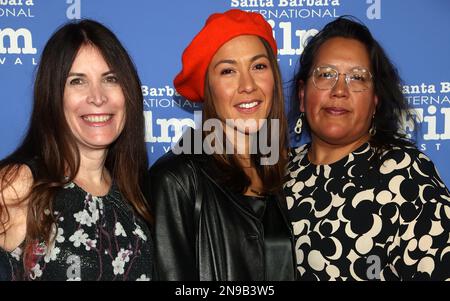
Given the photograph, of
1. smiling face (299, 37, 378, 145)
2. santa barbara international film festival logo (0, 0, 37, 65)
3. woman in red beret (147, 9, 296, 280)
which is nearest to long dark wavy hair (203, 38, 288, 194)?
woman in red beret (147, 9, 296, 280)

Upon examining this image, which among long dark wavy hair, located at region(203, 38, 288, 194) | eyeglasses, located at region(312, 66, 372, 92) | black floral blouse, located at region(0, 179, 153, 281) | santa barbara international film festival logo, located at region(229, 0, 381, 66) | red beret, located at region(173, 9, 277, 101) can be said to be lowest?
black floral blouse, located at region(0, 179, 153, 281)

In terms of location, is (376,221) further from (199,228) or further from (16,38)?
(16,38)

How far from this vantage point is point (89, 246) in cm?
161

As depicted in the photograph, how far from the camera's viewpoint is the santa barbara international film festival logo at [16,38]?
8.21 feet

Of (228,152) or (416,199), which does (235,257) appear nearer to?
(228,152)

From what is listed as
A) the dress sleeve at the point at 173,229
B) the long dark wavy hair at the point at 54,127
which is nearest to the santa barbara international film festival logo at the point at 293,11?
the long dark wavy hair at the point at 54,127

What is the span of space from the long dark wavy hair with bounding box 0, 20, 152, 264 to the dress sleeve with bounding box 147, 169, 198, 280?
0.15 meters

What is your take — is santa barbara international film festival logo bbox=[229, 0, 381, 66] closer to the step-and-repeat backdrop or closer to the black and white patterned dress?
the step-and-repeat backdrop

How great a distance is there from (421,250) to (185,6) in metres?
1.59

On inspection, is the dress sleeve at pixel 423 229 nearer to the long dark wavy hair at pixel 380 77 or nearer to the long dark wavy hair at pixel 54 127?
the long dark wavy hair at pixel 380 77

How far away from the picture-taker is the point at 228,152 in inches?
77.8

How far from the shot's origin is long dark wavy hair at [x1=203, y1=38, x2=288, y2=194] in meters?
1.86

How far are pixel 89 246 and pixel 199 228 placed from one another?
361mm
